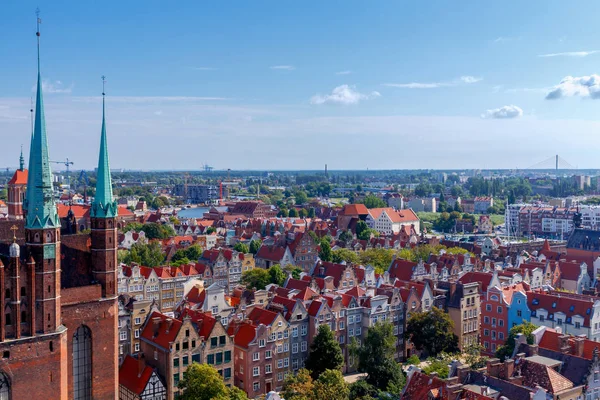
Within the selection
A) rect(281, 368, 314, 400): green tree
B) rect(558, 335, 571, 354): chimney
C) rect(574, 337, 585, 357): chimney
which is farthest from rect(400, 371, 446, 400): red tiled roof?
rect(574, 337, 585, 357): chimney

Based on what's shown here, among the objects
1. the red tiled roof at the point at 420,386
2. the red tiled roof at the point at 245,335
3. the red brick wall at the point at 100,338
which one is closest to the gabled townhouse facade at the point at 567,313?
the red tiled roof at the point at 420,386

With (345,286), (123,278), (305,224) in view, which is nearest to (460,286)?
(345,286)

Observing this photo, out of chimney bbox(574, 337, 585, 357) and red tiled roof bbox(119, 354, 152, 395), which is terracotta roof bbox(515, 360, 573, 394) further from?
red tiled roof bbox(119, 354, 152, 395)

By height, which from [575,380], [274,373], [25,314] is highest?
[25,314]

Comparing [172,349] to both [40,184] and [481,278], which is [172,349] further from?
[481,278]

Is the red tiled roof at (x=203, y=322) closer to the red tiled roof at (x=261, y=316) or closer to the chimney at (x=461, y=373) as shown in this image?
the red tiled roof at (x=261, y=316)

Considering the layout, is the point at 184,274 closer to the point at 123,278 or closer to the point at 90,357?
the point at 123,278
